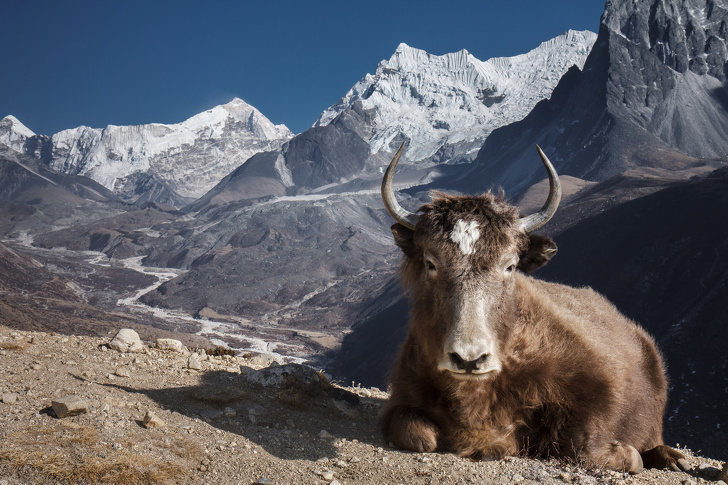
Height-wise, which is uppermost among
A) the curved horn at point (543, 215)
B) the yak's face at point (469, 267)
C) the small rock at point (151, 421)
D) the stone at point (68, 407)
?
the curved horn at point (543, 215)

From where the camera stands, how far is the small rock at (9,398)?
5816 mm

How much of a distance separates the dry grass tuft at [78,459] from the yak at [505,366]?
2.59 metres

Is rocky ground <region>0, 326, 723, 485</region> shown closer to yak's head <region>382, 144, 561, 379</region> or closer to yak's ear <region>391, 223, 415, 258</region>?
yak's head <region>382, 144, 561, 379</region>

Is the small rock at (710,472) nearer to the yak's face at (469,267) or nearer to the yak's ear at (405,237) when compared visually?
the yak's face at (469,267)

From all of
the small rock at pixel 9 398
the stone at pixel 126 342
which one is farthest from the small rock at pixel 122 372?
the small rock at pixel 9 398

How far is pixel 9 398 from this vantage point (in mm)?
5855

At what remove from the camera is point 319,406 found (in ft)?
26.6

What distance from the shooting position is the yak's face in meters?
5.27

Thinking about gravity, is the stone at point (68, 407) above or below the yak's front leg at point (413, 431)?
above

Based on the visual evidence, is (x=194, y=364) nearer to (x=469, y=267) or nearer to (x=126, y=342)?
(x=126, y=342)

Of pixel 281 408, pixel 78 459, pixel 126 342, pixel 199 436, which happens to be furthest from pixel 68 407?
pixel 126 342

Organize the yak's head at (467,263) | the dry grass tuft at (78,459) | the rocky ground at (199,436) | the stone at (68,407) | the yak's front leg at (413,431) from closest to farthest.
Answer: the dry grass tuft at (78,459), the rocky ground at (199,436), the yak's head at (467,263), the stone at (68,407), the yak's front leg at (413,431)

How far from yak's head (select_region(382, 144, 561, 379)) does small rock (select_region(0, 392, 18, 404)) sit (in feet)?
14.8

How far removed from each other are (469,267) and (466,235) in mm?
342
